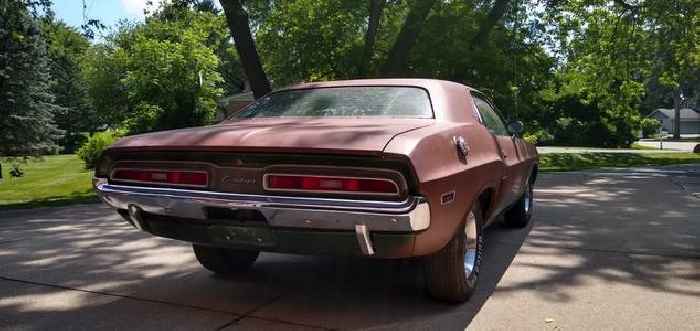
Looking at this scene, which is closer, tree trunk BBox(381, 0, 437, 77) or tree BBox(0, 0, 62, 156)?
tree trunk BBox(381, 0, 437, 77)

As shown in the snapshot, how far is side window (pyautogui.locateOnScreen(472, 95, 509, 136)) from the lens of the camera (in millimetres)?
4895

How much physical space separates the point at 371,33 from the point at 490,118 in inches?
508

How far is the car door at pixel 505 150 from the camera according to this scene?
477 centimetres

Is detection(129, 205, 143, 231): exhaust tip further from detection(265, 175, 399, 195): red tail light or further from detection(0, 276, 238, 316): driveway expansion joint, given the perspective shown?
detection(265, 175, 399, 195): red tail light

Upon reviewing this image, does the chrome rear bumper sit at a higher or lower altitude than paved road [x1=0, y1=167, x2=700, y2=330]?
higher

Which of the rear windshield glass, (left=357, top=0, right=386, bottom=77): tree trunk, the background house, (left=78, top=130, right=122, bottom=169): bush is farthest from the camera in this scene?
the background house

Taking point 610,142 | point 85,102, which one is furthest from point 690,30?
point 85,102

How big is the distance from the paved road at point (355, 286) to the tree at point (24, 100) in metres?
19.2

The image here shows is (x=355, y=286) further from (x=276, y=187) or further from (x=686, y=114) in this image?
(x=686, y=114)

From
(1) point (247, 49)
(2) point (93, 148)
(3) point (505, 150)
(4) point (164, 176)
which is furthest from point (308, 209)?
(2) point (93, 148)

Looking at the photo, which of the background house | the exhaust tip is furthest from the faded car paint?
the background house

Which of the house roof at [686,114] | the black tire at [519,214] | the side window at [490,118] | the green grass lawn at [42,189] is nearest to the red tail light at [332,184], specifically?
the side window at [490,118]

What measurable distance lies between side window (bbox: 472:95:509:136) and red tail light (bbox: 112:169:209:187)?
2.35 m

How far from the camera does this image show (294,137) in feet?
10.8
